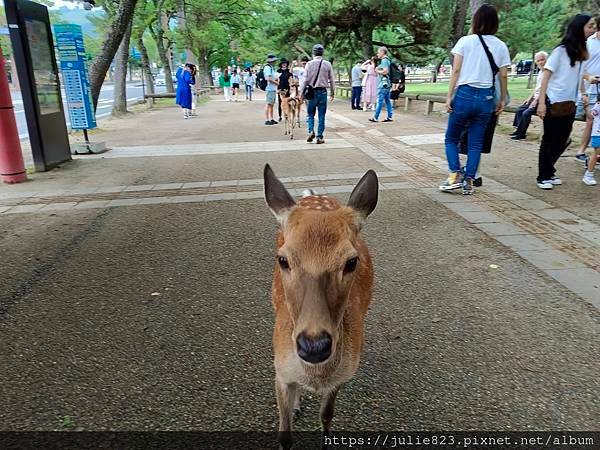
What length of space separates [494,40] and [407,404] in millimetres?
5308

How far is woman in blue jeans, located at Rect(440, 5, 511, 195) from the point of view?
6055 millimetres

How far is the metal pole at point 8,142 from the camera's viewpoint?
7621mm

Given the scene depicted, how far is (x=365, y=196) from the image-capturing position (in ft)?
7.96

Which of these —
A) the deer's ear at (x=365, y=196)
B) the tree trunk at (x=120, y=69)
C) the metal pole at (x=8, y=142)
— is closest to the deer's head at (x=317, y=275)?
the deer's ear at (x=365, y=196)

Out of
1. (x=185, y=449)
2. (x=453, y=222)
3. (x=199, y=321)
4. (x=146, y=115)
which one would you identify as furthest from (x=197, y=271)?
(x=146, y=115)

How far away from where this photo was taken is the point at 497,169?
8406mm

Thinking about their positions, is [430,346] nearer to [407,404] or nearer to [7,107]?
[407,404]

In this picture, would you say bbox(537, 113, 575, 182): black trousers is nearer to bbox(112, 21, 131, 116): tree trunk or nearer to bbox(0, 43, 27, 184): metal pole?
bbox(0, 43, 27, 184): metal pole

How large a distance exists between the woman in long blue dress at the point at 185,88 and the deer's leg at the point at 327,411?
18.0 meters

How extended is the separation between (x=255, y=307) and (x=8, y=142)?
6.43 meters

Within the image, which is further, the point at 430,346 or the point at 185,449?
the point at 430,346

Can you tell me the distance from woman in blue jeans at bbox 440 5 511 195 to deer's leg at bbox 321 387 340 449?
5027 mm

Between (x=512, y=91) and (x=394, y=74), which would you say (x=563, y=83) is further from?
(x=512, y=91)

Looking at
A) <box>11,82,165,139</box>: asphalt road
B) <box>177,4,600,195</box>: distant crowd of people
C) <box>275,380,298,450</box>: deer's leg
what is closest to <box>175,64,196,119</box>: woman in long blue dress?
<box>11,82,165,139</box>: asphalt road
